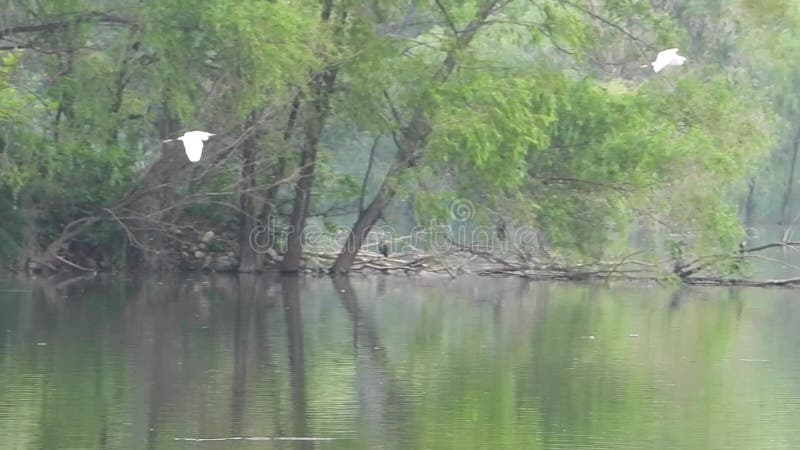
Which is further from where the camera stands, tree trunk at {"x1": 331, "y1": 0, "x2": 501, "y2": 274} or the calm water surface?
tree trunk at {"x1": 331, "y1": 0, "x2": 501, "y2": 274}

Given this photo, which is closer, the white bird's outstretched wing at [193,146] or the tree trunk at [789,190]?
the white bird's outstretched wing at [193,146]

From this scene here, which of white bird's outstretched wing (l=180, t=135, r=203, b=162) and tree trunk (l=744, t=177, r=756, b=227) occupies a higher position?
tree trunk (l=744, t=177, r=756, b=227)

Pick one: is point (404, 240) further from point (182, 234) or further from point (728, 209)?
point (728, 209)

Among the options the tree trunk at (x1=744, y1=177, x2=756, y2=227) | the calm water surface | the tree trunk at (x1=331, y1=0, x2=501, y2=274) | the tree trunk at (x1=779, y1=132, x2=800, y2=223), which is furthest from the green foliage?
the tree trunk at (x1=744, y1=177, x2=756, y2=227)

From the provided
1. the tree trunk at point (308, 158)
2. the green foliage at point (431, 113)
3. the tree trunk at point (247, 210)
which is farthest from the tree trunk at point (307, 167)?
the tree trunk at point (247, 210)

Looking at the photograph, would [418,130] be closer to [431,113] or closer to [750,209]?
[431,113]

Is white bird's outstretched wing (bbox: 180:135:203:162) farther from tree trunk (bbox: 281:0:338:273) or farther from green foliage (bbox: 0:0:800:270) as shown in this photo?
tree trunk (bbox: 281:0:338:273)

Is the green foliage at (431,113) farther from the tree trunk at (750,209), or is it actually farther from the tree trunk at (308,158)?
the tree trunk at (750,209)

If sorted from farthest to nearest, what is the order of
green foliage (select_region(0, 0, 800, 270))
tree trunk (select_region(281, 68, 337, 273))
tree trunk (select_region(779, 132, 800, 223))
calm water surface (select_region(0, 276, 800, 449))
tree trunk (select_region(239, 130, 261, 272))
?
tree trunk (select_region(779, 132, 800, 223)) → tree trunk (select_region(239, 130, 261, 272)) → tree trunk (select_region(281, 68, 337, 273)) → green foliage (select_region(0, 0, 800, 270)) → calm water surface (select_region(0, 276, 800, 449))

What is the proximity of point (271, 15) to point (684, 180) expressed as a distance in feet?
27.4

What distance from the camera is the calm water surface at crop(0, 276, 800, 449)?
11.7 metres

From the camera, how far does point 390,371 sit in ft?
50.6

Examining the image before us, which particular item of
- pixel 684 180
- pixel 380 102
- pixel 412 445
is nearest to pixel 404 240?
pixel 380 102

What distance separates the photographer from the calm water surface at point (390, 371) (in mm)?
11703
